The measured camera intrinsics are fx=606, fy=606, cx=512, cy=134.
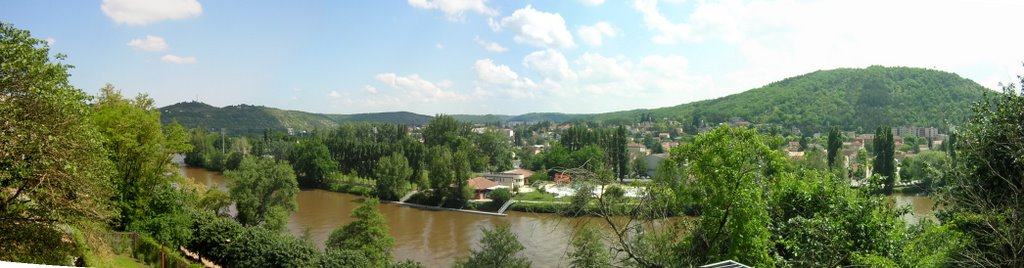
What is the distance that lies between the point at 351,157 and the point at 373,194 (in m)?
6.15

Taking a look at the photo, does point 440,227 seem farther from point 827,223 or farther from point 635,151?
point 635,151

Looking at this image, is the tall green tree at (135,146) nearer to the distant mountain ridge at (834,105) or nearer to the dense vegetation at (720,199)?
the dense vegetation at (720,199)

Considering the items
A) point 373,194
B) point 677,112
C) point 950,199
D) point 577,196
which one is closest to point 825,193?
point 950,199

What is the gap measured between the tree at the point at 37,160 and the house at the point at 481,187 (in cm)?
2001

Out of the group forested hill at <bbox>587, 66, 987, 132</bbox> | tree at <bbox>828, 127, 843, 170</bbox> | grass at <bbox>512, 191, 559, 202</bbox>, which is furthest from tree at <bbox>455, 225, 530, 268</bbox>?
forested hill at <bbox>587, 66, 987, 132</bbox>

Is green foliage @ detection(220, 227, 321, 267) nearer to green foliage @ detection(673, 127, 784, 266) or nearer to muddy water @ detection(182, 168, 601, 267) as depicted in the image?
muddy water @ detection(182, 168, 601, 267)

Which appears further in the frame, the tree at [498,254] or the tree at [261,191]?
the tree at [261,191]

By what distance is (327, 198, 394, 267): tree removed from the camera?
40.7 feet

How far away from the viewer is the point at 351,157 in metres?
32.9

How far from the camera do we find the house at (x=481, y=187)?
86.6 ft

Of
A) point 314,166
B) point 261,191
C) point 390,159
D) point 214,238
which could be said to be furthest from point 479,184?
point 214,238

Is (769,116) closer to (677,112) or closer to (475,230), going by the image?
(677,112)

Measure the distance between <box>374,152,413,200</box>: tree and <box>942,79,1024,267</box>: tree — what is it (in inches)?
920

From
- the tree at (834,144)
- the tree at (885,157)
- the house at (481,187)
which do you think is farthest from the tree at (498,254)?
the tree at (834,144)
